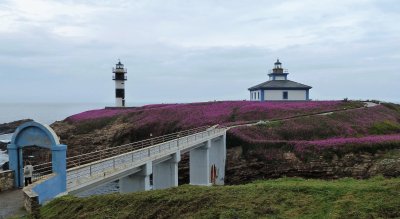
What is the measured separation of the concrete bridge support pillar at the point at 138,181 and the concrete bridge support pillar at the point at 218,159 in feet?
46.0

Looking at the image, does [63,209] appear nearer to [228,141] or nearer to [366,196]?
[366,196]

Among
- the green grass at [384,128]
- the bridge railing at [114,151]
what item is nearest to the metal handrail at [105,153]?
the bridge railing at [114,151]

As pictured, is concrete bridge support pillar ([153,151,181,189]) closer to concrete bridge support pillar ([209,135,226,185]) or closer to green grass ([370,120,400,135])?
concrete bridge support pillar ([209,135,226,185])

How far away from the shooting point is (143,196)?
14945 mm

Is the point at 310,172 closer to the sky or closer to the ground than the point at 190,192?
closer to the ground

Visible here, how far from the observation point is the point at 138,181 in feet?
73.4

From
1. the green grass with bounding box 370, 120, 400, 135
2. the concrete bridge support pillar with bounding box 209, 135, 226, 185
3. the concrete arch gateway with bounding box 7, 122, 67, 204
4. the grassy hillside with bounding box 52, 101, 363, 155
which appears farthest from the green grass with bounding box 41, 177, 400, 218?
the grassy hillside with bounding box 52, 101, 363, 155

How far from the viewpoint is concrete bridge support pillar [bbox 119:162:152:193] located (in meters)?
22.0

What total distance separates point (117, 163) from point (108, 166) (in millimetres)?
770

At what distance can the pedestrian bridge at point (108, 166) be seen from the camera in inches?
621

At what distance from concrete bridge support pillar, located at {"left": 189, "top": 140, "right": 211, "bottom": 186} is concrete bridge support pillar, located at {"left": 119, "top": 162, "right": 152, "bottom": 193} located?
11515 millimetres

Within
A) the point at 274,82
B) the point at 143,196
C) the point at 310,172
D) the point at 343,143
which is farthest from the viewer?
the point at 274,82

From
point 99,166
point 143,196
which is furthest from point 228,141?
point 143,196

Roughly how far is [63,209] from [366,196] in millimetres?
11180
